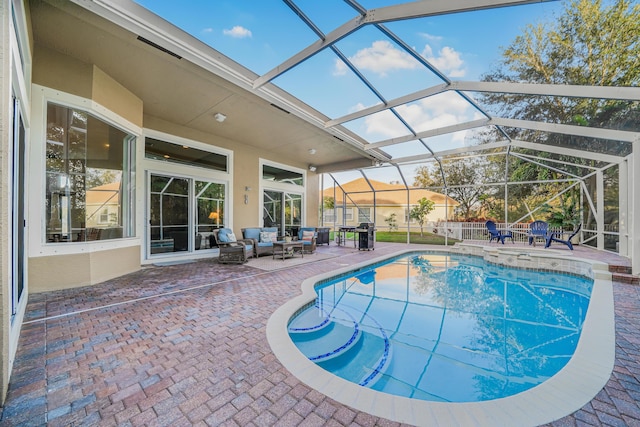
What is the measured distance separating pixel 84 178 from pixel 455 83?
24.7 feet

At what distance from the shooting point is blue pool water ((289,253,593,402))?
8.57 feet

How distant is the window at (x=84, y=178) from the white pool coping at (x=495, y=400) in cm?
450

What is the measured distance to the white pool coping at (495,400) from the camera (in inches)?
64.6

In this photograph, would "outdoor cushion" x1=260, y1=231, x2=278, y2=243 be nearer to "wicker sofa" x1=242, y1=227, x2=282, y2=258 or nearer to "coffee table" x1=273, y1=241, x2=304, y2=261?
"wicker sofa" x1=242, y1=227, x2=282, y2=258

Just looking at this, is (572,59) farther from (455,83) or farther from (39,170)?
(39,170)

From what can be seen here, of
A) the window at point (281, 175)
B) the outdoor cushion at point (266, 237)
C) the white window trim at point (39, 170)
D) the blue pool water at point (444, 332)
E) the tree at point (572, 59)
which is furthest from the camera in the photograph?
the window at point (281, 175)

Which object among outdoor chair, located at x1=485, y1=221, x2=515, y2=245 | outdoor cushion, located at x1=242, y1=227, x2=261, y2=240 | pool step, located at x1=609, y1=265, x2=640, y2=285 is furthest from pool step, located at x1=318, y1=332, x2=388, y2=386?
outdoor chair, located at x1=485, y1=221, x2=515, y2=245

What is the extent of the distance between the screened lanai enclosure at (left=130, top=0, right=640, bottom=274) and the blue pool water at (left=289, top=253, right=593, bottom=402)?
8.90 ft

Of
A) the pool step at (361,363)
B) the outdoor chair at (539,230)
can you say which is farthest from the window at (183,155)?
the outdoor chair at (539,230)

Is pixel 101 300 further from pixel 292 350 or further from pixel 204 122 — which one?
pixel 204 122

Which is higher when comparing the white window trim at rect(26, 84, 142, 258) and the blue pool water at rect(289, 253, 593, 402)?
the white window trim at rect(26, 84, 142, 258)

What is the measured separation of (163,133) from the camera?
703cm

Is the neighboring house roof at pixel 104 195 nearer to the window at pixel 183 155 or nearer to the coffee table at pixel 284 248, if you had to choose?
the window at pixel 183 155

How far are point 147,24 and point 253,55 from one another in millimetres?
1664
